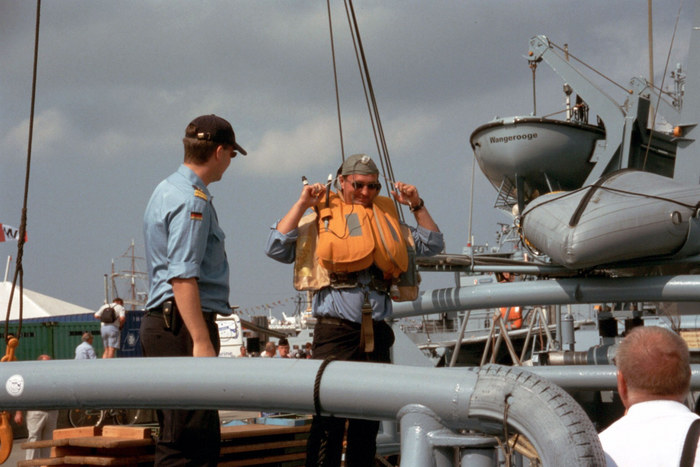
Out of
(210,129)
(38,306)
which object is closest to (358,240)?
(210,129)

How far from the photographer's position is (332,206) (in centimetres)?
392

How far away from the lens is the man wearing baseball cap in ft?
9.27

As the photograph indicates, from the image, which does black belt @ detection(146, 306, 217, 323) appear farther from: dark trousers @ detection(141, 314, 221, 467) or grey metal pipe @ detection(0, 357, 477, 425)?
grey metal pipe @ detection(0, 357, 477, 425)

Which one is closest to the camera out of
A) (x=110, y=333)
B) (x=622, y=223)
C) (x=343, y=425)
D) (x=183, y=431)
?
(x=183, y=431)

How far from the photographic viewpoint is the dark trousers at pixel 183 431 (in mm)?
2807

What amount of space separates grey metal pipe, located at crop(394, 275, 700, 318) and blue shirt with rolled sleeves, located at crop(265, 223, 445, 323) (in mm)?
1359

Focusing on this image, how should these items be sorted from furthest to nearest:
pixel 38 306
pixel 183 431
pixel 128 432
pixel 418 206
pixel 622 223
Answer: pixel 38 306 < pixel 622 223 < pixel 418 206 < pixel 128 432 < pixel 183 431

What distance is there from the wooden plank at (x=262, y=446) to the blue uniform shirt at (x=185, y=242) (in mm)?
966

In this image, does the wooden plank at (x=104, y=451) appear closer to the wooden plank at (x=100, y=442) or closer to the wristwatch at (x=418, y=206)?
the wooden plank at (x=100, y=442)

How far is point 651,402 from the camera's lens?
210cm

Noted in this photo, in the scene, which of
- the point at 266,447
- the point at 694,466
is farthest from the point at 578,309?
the point at 694,466

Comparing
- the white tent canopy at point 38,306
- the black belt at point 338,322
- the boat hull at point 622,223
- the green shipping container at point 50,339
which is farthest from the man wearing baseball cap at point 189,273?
the white tent canopy at point 38,306

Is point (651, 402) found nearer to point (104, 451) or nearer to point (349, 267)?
point (349, 267)

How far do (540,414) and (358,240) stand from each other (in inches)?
80.1
